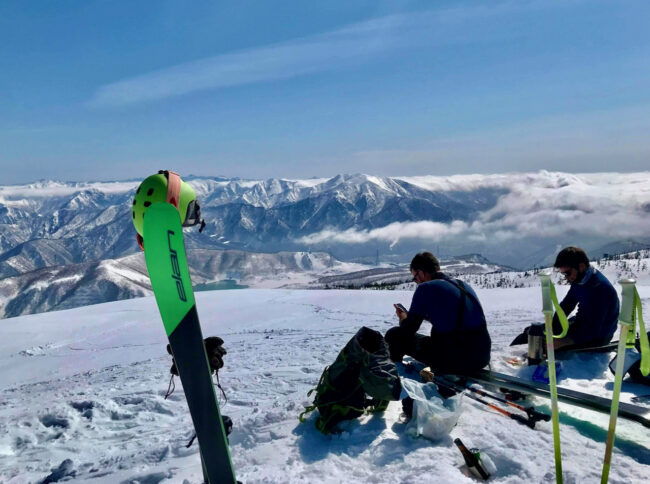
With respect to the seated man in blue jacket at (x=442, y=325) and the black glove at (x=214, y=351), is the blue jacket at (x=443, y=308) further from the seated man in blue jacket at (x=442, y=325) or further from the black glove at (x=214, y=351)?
the black glove at (x=214, y=351)

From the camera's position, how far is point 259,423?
5.58m

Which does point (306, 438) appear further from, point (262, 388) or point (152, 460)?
point (262, 388)

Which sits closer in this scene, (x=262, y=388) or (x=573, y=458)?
(x=573, y=458)

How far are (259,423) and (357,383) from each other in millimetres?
1437

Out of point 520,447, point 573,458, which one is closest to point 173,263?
point 520,447

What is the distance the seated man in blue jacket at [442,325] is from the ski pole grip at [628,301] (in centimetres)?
325

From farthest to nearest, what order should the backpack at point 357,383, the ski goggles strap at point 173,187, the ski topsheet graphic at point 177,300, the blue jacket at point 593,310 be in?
the blue jacket at point 593,310 → the backpack at point 357,383 → the ski goggles strap at point 173,187 → the ski topsheet graphic at point 177,300

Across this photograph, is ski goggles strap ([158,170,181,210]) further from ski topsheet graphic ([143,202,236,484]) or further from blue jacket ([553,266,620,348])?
blue jacket ([553,266,620,348])

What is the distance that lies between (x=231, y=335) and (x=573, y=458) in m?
10.2

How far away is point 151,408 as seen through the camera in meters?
7.28

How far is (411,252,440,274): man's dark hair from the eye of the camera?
631cm

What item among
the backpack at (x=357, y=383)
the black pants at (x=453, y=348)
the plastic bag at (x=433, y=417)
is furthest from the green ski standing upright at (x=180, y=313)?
the black pants at (x=453, y=348)

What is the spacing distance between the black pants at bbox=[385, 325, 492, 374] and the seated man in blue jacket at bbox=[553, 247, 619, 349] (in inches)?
75.8

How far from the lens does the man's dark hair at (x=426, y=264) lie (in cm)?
631
